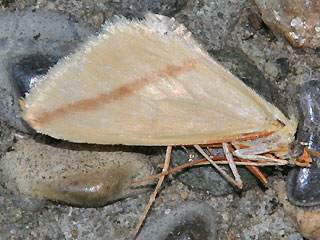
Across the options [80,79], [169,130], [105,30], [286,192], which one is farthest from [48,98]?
[286,192]

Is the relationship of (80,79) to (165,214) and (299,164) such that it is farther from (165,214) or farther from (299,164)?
(299,164)

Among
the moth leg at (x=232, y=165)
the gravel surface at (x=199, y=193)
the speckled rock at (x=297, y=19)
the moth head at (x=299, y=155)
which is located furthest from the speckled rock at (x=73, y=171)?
the speckled rock at (x=297, y=19)

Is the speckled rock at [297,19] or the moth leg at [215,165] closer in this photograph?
the moth leg at [215,165]

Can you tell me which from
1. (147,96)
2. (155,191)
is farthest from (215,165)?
(147,96)

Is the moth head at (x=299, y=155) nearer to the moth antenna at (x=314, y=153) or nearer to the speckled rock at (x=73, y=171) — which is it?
the moth antenna at (x=314, y=153)

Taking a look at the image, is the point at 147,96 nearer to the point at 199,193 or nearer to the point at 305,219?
the point at 199,193

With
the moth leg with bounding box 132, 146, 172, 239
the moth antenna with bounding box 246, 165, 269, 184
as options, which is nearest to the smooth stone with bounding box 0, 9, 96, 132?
the moth leg with bounding box 132, 146, 172, 239
